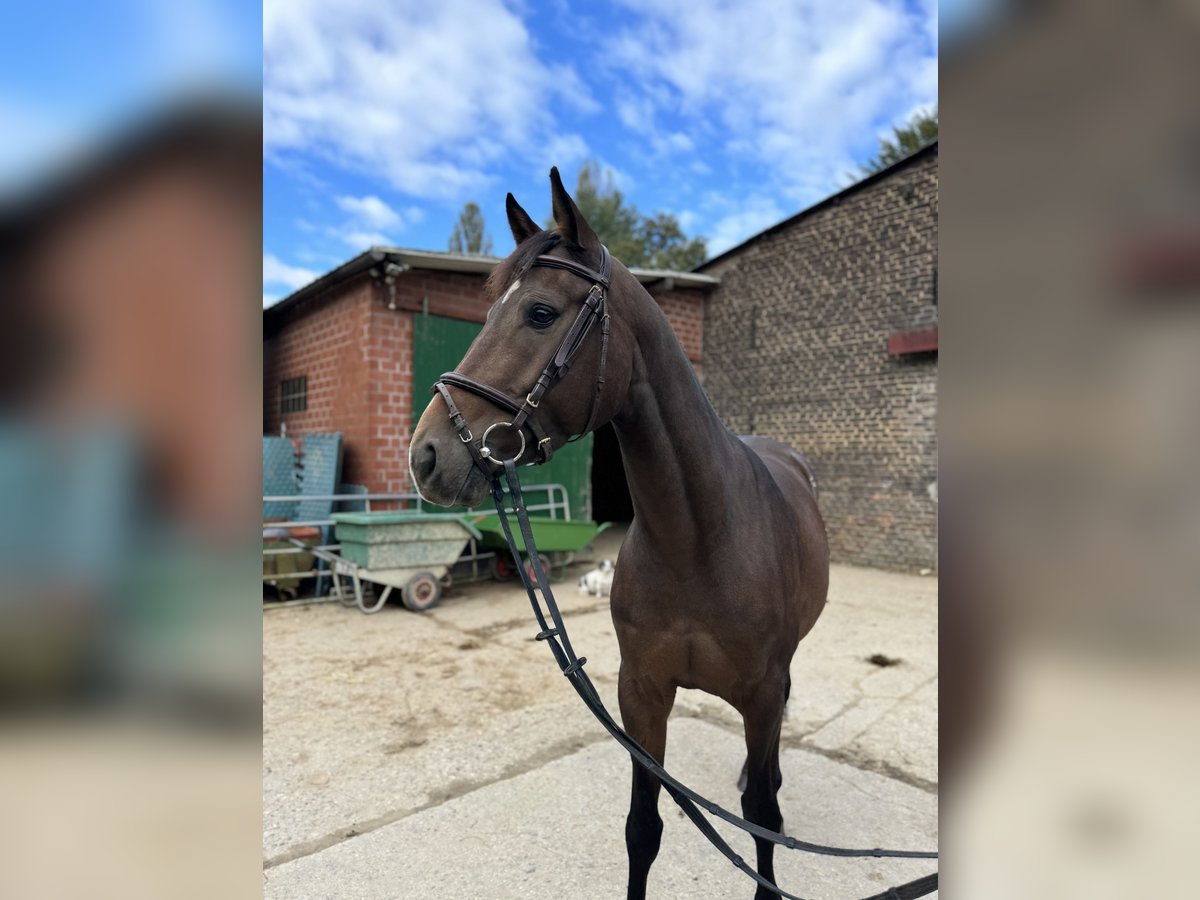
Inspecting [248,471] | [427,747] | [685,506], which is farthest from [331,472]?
[248,471]

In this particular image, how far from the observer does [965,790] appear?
1.89ft

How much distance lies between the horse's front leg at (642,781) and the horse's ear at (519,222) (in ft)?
4.53

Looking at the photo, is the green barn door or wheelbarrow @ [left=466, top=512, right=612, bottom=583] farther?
the green barn door

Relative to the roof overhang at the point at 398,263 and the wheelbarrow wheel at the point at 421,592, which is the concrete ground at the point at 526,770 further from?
the roof overhang at the point at 398,263

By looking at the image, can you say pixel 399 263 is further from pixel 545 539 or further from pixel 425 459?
pixel 425 459

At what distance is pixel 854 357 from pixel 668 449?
855 cm

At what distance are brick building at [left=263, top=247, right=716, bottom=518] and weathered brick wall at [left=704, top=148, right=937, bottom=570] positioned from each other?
381cm

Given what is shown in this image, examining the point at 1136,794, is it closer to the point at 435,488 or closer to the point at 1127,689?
the point at 1127,689

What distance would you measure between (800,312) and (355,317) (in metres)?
6.55

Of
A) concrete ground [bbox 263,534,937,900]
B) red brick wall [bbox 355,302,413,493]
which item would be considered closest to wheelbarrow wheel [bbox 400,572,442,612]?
concrete ground [bbox 263,534,937,900]

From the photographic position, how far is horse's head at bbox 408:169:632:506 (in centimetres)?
146

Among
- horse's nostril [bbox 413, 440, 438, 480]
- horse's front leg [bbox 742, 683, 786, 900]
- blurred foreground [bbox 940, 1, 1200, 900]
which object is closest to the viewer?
blurred foreground [bbox 940, 1, 1200, 900]

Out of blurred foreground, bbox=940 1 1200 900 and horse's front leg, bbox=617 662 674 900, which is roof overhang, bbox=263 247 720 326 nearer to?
horse's front leg, bbox=617 662 674 900

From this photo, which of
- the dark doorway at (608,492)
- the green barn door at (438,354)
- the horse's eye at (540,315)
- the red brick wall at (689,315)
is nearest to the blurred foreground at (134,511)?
the horse's eye at (540,315)
